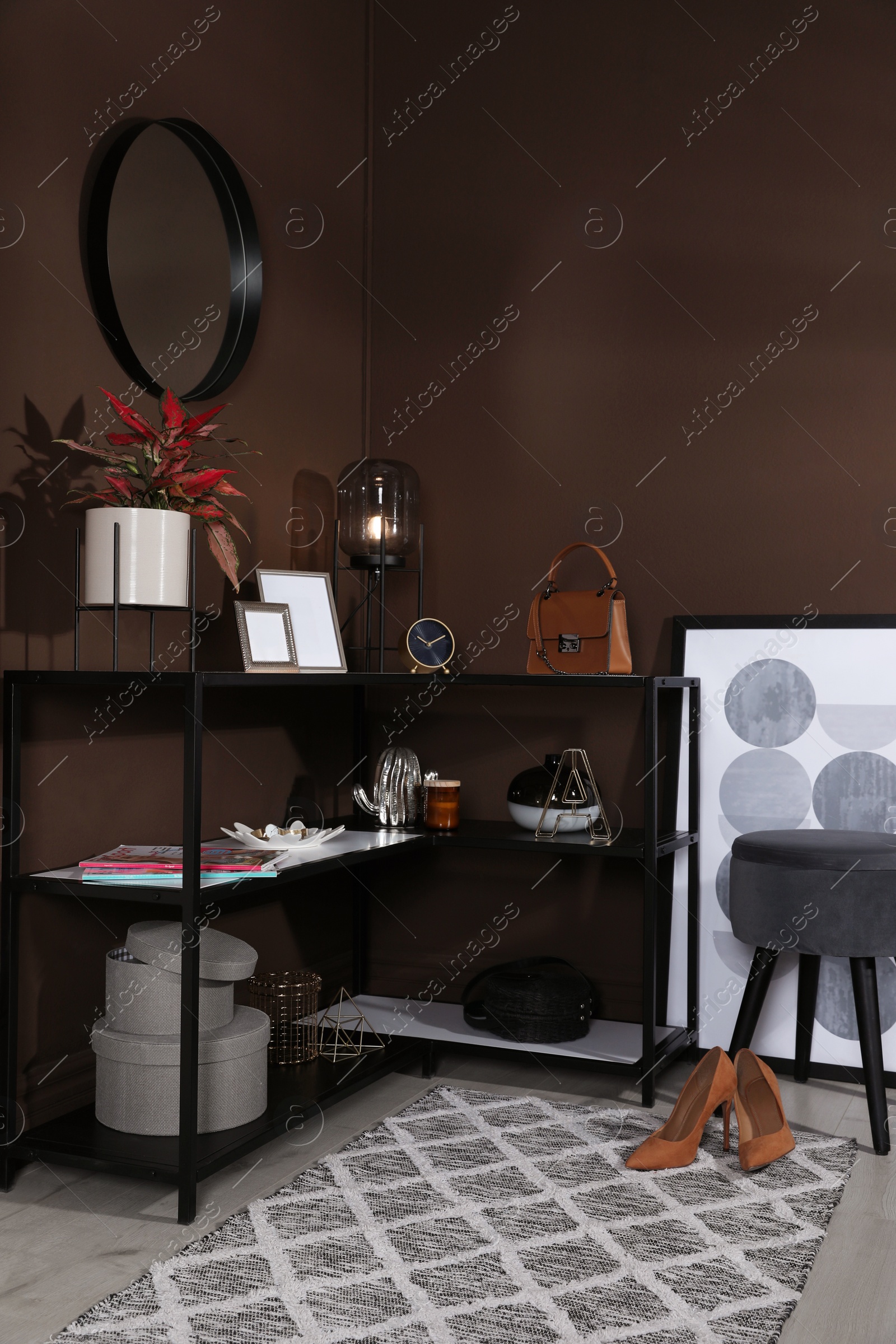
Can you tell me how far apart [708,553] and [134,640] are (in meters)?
1.50

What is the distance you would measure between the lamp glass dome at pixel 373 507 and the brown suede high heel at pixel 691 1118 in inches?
60.1

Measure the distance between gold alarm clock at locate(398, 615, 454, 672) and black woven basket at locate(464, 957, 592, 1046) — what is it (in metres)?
0.83

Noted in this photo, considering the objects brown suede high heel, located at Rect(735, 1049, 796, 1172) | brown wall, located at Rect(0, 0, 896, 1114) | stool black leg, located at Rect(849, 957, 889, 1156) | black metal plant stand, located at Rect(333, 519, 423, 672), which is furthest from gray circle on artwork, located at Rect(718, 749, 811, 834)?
black metal plant stand, located at Rect(333, 519, 423, 672)

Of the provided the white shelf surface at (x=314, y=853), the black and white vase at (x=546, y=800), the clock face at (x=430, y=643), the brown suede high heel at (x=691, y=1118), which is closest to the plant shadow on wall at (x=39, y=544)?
the white shelf surface at (x=314, y=853)

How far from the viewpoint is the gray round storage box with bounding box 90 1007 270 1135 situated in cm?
216

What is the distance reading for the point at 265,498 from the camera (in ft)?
9.87

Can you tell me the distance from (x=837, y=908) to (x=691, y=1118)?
53cm

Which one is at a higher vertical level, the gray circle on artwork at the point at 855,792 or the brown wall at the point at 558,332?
the brown wall at the point at 558,332

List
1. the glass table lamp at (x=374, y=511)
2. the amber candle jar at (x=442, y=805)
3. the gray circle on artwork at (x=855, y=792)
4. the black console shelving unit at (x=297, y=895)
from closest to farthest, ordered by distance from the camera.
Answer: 1. the black console shelving unit at (x=297, y=895)
2. the gray circle on artwork at (x=855, y=792)
3. the amber candle jar at (x=442, y=805)
4. the glass table lamp at (x=374, y=511)

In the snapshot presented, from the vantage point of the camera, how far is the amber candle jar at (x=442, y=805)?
300 cm

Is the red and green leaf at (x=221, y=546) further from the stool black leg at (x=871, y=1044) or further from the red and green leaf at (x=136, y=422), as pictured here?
the stool black leg at (x=871, y=1044)

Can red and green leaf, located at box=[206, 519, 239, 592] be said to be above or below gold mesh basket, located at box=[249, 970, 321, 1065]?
above

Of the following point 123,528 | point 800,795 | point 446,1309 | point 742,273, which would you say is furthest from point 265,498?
point 446,1309

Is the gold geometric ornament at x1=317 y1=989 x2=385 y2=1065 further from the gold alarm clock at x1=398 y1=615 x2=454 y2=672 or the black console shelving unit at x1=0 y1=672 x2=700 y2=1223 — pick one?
the gold alarm clock at x1=398 y1=615 x2=454 y2=672
